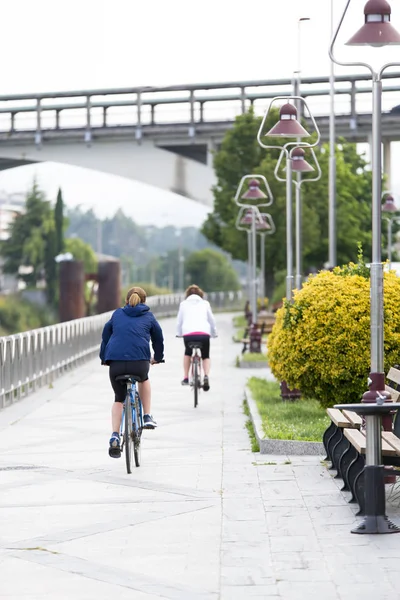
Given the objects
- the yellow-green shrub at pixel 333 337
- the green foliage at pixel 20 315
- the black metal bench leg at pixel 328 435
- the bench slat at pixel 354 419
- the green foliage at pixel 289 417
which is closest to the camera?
the bench slat at pixel 354 419

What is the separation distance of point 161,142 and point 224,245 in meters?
7.46

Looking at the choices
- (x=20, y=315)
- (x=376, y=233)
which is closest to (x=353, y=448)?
(x=376, y=233)

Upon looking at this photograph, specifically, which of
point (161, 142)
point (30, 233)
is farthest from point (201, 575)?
point (30, 233)

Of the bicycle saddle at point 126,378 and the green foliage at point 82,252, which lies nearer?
the bicycle saddle at point 126,378

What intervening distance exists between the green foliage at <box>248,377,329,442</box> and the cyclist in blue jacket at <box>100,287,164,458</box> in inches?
62.5

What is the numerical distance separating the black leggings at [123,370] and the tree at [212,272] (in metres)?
84.6

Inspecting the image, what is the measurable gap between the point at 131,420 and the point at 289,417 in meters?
3.86

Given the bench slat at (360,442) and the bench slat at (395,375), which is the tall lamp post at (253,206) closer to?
the bench slat at (395,375)

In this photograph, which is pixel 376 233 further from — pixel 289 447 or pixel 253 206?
pixel 253 206

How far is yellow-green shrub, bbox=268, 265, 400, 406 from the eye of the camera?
48.1 feet

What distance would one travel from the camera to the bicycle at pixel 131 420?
12.0 meters

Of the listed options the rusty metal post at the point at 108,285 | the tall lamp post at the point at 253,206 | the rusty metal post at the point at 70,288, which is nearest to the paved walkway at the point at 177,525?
the tall lamp post at the point at 253,206

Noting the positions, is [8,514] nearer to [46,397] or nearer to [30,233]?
[46,397]

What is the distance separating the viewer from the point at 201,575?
297 inches
